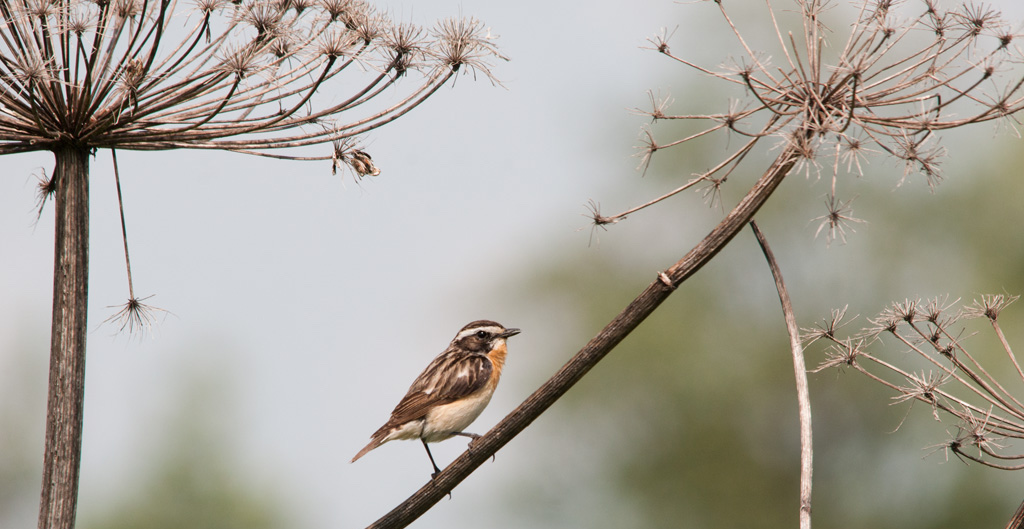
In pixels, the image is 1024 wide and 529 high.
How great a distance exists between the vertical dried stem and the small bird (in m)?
3.56

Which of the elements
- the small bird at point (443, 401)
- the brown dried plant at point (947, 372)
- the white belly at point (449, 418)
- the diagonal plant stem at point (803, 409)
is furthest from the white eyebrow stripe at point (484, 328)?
the diagonal plant stem at point (803, 409)

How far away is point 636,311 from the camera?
13.0 ft

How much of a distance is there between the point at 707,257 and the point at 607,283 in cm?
3697

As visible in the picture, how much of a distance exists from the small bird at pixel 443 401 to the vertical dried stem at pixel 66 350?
140 inches

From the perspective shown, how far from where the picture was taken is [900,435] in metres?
40.7

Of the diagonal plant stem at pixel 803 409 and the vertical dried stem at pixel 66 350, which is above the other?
the vertical dried stem at pixel 66 350

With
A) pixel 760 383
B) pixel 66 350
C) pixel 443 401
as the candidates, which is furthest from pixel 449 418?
pixel 760 383

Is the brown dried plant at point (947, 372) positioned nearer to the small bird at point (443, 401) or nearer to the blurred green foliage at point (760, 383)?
the small bird at point (443, 401)

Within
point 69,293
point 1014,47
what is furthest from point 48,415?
point 1014,47

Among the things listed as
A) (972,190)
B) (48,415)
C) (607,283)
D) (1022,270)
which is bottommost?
(48,415)

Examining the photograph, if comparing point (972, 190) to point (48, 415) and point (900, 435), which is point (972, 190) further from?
point (48, 415)

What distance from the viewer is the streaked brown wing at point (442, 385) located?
29.5 feet

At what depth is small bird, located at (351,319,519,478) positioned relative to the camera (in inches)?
352

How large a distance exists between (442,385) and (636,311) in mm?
5382
